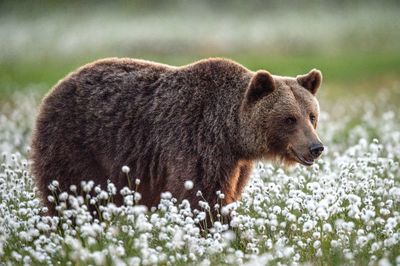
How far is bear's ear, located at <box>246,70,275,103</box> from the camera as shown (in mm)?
7613

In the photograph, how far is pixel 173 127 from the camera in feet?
25.9

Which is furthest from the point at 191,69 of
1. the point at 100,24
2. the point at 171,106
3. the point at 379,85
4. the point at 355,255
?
the point at 100,24

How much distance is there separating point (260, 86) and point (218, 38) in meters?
24.7

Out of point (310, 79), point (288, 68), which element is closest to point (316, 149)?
point (310, 79)

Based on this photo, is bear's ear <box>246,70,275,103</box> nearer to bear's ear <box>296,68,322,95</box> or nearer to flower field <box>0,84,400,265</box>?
bear's ear <box>296,68,322,95</box>

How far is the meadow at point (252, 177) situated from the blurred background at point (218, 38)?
3.7 inches

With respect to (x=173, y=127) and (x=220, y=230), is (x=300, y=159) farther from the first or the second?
(x=220, y=230)

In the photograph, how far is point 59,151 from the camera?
26.3 feet

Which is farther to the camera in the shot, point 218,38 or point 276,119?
point 218,38

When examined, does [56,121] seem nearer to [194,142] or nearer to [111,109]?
[111,109]

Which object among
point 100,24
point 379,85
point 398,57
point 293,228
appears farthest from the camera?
point 100,24

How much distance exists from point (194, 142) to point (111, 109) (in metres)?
1.09

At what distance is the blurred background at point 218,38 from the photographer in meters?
25.1

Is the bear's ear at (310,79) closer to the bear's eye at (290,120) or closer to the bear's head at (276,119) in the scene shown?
the bear's head at (276,119)
